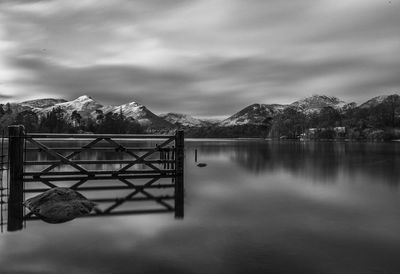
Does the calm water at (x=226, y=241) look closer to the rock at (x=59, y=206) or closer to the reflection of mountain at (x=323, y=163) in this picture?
the rock at (x=59, y=206)

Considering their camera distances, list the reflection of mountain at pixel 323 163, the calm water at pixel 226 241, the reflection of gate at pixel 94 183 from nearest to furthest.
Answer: the calm water at pixel 226 241 → the reflection of gate at pixel 94 183 → the reflection of mountain at pixel 323 163

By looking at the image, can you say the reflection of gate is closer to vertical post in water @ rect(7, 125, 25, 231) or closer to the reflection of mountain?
vertical post in water @ rect(7, 125, 25, 231)

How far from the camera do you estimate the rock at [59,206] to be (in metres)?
11.3

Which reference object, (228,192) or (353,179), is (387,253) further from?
(353,179)

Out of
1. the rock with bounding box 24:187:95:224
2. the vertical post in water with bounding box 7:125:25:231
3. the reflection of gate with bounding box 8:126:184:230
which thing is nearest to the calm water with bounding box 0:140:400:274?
the rock with bounding box 24:187:95:224

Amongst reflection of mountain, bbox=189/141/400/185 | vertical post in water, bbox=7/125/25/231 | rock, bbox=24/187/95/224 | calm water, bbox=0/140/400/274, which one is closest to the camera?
calm water, bbox=0/140/400/274

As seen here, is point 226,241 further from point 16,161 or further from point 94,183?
point 16,161

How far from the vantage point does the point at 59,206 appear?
11805mm

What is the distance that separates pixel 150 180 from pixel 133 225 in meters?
9.79

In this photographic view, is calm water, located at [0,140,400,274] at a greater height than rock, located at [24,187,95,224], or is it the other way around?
rock, located at [24,187,95,224]

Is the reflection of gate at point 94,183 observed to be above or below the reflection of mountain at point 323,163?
above

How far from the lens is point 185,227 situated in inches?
415

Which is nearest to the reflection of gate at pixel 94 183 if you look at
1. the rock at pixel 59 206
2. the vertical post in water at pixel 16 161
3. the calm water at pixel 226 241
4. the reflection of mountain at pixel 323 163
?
the vertical post in water at pixel 16 161

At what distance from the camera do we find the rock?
37.1 ft
